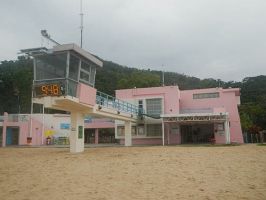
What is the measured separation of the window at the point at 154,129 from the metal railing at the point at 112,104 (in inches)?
83.6

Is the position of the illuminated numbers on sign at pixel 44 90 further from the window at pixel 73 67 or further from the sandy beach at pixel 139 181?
the sandy beach at pixel 139 181

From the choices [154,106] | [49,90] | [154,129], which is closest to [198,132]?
[154,129]

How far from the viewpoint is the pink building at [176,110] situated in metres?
31.5

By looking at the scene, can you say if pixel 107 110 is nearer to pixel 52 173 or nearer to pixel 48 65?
pixel 48 65

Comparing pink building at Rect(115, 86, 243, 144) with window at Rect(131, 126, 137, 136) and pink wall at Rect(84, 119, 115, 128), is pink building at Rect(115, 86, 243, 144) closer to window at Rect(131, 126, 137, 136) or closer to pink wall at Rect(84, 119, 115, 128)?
window at Rect(131, 126, 137, 136)

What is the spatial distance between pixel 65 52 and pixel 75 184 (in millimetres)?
11602

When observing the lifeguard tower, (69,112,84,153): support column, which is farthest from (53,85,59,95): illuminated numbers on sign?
(69,112,84,153): support column

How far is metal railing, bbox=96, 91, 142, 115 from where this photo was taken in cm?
2397

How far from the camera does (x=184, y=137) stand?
3406cm

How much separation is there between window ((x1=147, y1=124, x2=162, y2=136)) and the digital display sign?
51.8ft

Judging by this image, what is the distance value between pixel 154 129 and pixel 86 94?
13.4 m

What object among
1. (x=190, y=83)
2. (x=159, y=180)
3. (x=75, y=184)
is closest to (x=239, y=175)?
(x=159, y=180)

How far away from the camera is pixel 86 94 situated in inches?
811

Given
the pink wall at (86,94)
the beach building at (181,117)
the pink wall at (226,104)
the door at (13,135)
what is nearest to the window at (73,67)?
the pink wall at (86,94)
